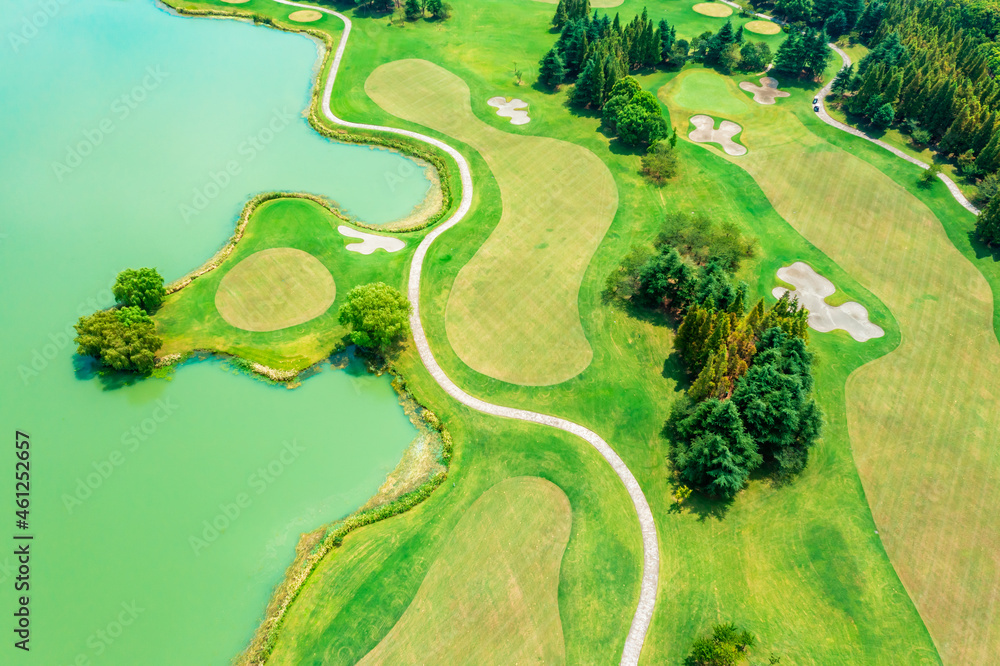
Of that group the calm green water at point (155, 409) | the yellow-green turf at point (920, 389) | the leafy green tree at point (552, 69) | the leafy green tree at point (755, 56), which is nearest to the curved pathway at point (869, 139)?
the yellow-green turf at point (920, 389)

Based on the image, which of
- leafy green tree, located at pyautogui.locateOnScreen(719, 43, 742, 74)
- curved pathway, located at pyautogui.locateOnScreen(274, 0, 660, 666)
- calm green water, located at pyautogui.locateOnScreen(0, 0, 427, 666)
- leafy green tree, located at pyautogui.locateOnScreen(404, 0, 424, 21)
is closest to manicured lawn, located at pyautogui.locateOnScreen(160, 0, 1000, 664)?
curved pathway, located at pyautogui.locateOnScreen(274, 0, 660, 666)

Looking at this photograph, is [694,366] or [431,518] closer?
[431,518]

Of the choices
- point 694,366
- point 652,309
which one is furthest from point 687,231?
point 694,366

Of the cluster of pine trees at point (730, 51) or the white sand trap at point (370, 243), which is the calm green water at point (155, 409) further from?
the cluster of pine trees at point (730, 51)

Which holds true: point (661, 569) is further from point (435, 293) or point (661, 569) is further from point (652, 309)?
point (435, 293)

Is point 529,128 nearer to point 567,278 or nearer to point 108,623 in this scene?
point 567,278

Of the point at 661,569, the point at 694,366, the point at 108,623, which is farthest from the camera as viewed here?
the point at 694,366

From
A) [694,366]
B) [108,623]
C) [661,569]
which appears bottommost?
[108,623]

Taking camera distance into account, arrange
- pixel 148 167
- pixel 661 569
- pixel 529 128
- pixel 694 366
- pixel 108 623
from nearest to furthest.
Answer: pixel 108 623, pixel 661 569, pixel 694 366, pixel 148 167, pixel 529 128

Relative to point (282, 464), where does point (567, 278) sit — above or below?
above
